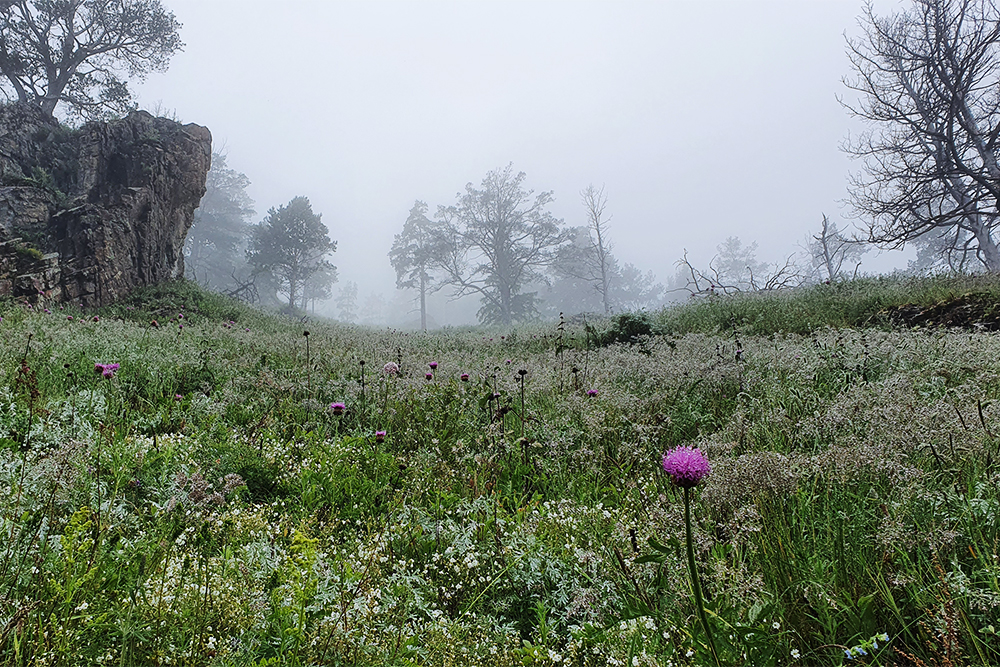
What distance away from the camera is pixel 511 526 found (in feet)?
7.64

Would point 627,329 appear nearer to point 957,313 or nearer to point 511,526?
point 957,313

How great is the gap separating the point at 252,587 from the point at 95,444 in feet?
6.66

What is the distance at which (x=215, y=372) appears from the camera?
211 inches

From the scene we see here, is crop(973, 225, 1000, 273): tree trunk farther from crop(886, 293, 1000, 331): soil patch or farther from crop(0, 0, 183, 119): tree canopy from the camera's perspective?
crop(0, 0, 183, 119): tree canopy

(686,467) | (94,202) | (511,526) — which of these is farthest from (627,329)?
(94,202)

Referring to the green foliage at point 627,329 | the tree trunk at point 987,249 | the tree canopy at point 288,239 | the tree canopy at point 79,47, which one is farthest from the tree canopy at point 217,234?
the tree trunk at point 987,249

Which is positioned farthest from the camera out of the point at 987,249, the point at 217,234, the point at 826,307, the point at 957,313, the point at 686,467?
the point at 217,234

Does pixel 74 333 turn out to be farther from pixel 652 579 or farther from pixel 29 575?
pixel 652 579

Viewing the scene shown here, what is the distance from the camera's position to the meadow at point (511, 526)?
1.42m

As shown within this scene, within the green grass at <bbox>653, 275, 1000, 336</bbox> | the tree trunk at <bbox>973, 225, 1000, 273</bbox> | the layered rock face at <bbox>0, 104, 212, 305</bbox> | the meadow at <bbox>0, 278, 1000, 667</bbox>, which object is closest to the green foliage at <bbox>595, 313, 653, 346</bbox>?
the green grass at <bbox>653, 275, 1000, 336</bbox>

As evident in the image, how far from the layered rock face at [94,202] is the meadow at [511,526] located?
12314 millimetres

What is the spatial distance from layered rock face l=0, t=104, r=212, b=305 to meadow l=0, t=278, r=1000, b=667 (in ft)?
40.4

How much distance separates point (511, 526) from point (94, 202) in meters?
20.9

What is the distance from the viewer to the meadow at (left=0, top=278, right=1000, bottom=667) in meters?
1.42
